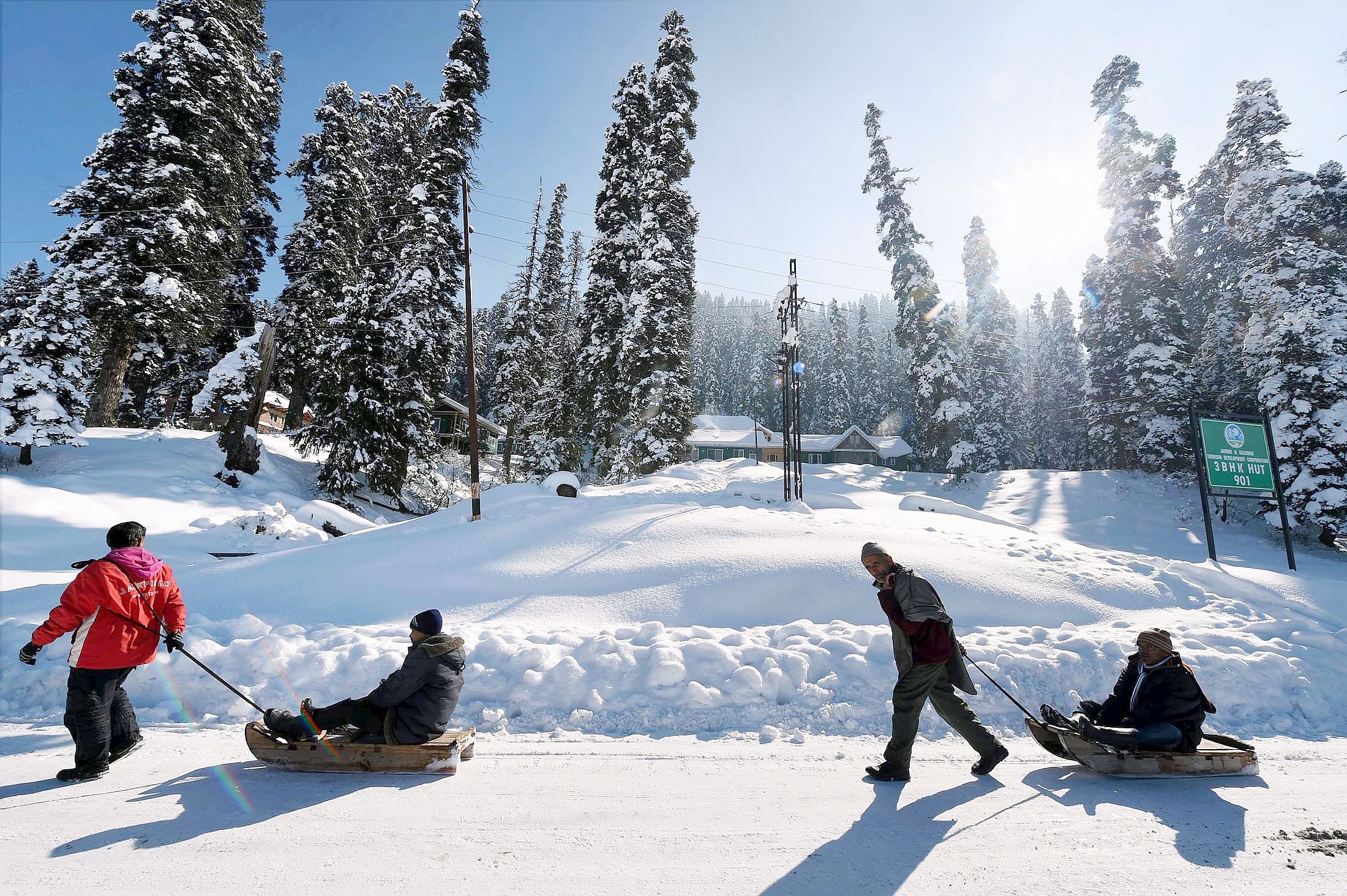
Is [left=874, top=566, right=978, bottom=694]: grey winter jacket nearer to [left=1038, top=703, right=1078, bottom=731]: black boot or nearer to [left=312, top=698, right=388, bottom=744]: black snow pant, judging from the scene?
[left=1038, top=703, right=1078, bottom=731]: black boot

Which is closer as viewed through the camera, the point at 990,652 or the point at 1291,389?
the point at 990,652

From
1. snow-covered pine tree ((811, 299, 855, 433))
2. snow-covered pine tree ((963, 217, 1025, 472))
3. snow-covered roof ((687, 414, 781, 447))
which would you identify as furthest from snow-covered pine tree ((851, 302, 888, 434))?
snow-covered pine tree ((963, 217, 1025, 472))

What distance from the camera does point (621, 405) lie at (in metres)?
25.9

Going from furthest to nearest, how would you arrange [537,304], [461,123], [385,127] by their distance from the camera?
[537,304] < [385,127] < [461,123]

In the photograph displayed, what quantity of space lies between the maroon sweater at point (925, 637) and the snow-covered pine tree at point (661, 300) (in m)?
19.9

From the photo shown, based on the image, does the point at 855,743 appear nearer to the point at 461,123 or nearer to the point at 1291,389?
the point at 1291,389

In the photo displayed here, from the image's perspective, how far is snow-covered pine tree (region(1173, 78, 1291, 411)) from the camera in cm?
2323

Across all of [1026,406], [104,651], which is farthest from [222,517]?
[1026,406]

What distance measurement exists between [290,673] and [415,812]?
11.5 feet

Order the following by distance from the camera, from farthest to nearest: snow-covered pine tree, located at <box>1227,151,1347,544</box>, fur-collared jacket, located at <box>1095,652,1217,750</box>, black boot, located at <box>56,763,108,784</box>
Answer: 1. snow-covered pine tree, located at <box>1227,151,1347,544</box>
2. fur-collared jacket, located at <box>1095,652,1217,750</box>
3. black boot, located at <box>56,763,108,784</box>

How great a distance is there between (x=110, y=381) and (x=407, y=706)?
23200mm

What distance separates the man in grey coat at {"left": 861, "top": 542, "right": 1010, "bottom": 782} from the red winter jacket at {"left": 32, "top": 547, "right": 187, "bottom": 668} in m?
5.67

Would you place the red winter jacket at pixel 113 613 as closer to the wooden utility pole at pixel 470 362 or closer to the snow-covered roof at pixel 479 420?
the wooden utility pole at pixel 470 362

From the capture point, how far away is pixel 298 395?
29703 mm
